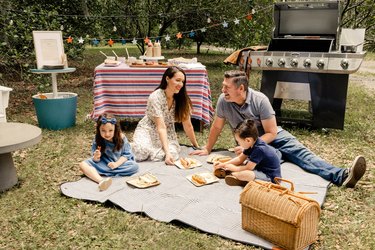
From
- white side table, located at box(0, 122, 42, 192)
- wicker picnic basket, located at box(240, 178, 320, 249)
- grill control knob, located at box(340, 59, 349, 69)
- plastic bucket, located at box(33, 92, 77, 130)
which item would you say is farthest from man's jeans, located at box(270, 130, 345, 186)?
plastic bucket, located at box(33, 92, 77, 130)

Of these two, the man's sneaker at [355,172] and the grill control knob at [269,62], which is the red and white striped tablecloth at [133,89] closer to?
the grill control knob at [269,62]

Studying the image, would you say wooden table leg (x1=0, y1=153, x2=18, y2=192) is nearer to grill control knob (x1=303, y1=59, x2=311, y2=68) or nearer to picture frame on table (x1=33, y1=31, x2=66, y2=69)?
picture frame on table (x1=33, y1=31, x2=66, y2=69)

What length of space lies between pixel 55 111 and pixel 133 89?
1.21 metres

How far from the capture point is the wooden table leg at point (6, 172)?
367 centimetres

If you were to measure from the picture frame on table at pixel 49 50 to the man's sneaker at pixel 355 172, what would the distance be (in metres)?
4.25

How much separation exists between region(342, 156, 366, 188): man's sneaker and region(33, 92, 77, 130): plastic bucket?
3993 mm

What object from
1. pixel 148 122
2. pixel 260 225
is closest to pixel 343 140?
pixel 148 122

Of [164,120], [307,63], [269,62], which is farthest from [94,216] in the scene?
[307,63]

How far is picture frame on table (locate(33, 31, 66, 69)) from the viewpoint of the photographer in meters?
5.57

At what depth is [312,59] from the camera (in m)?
5.41

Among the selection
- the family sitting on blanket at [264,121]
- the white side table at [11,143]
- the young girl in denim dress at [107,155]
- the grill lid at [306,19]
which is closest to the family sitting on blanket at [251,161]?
the family sitting on blanket at [264,121]

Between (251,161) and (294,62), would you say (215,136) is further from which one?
(294,62)

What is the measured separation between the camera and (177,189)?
12.1 feet

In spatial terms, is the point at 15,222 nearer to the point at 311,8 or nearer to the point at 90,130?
the point at 90,130
